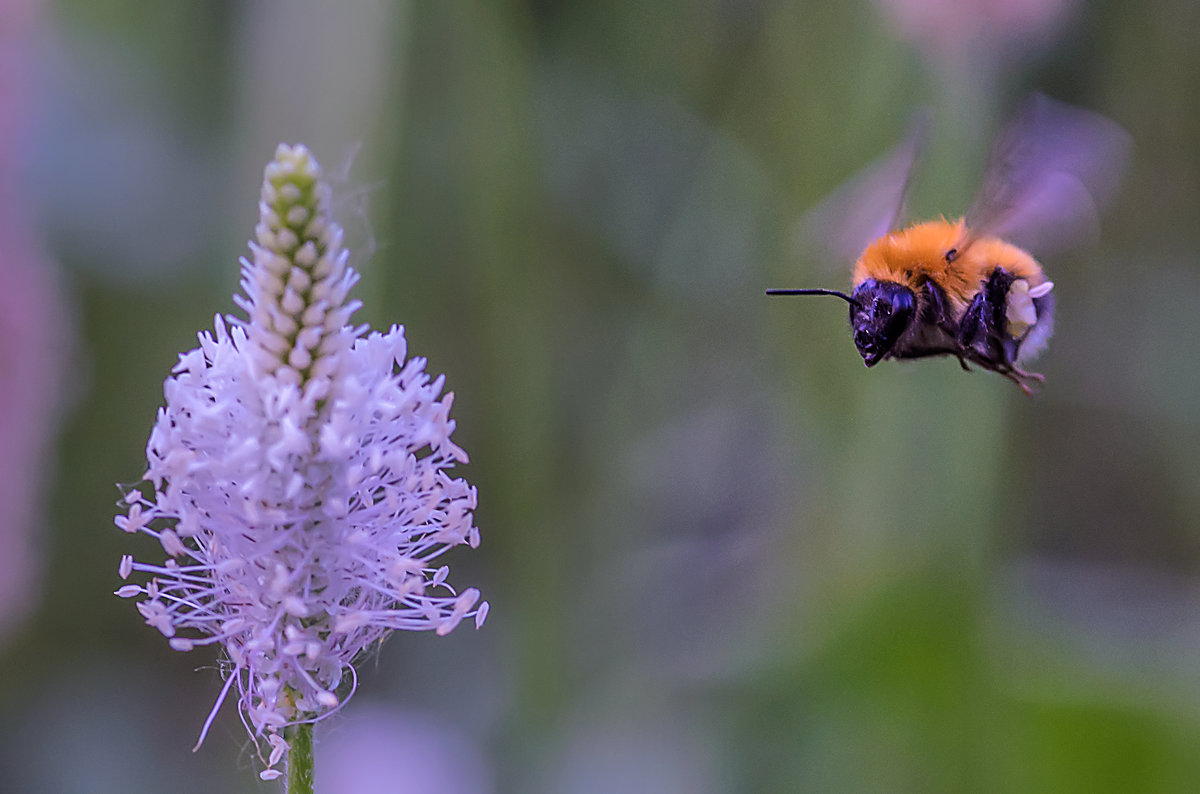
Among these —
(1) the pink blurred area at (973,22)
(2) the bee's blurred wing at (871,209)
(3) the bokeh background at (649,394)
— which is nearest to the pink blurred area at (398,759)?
(3) the bokeh background at (649,394)

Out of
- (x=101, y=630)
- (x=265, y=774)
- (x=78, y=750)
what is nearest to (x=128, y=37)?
(x=101, y=630)

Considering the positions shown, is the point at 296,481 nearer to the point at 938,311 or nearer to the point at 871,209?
the point at 938,311

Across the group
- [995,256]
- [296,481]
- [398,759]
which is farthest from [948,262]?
[398,759]

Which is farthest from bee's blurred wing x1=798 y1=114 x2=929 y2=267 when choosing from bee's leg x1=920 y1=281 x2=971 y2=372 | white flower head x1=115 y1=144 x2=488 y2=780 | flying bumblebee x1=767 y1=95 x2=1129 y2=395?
white flower head x1=115 y1=144 x2=488 y2=780

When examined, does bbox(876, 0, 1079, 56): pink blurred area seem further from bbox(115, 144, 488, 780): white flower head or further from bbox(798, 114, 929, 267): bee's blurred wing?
bbox(115, 144, 488, 780): white flower head

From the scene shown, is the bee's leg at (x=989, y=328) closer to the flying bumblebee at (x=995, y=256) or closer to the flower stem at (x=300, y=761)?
the flying bumblebee at (x=995, y=256)
